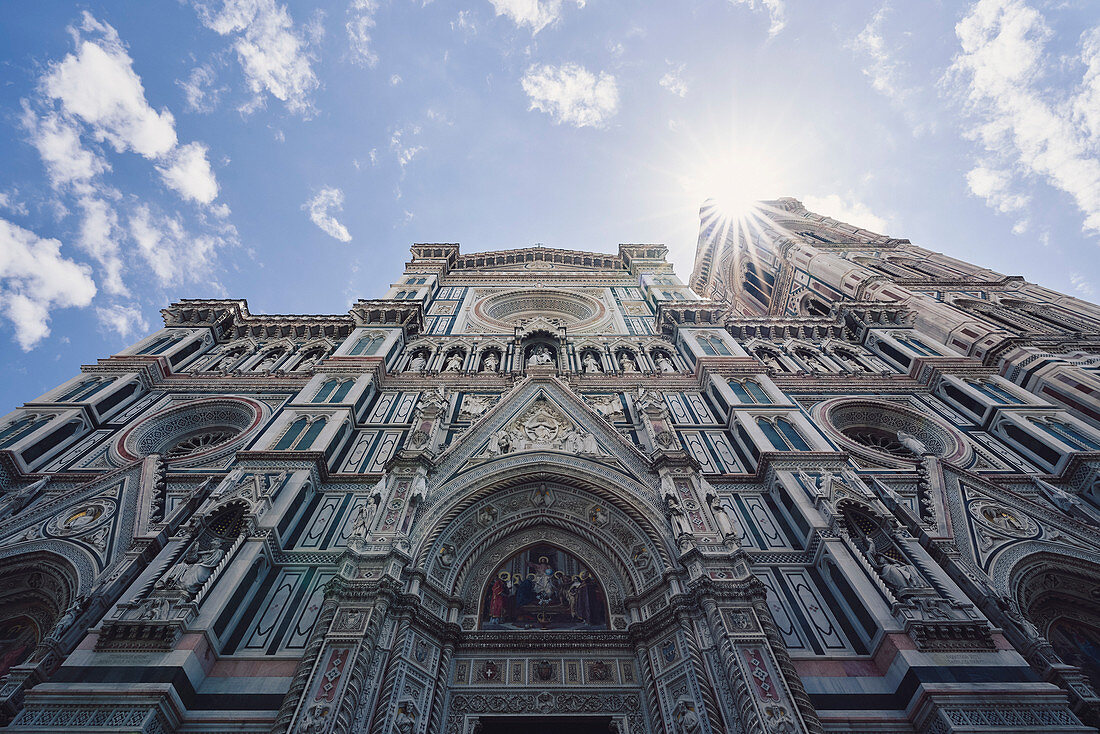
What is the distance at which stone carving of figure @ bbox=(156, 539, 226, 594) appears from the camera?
25.2 ft

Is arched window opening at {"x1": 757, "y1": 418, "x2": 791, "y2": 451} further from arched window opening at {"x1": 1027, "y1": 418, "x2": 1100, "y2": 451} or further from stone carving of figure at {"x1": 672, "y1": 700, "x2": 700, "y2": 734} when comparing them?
arched window opening at {"x1": 1027, "y1": 418, "x2": 1100, "y2": 451}

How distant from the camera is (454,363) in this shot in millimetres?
16359

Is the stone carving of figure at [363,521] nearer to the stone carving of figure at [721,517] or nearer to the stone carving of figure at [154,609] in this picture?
the stone carving of figure at [154,609]

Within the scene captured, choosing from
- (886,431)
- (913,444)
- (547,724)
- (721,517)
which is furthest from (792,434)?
(547,724)

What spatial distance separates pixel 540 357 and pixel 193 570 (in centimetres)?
989

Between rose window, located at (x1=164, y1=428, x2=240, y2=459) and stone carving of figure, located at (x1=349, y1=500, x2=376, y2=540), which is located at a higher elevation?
rose window, located at (x1=164, y1=428, x2=240, y2=459)

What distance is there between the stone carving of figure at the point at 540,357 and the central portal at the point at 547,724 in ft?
28.2

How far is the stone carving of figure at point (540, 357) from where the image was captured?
50.6 ft

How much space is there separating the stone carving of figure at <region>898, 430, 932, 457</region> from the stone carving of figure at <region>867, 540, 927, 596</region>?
4.46 m

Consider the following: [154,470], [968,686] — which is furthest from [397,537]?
[968,686]

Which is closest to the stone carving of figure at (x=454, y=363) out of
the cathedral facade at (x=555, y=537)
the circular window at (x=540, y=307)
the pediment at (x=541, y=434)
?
the cathedral facade at (x=555, y=537)

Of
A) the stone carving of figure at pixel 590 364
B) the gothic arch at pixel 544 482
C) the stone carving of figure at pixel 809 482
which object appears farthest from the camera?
the stone carving of figure at pixel 590 364

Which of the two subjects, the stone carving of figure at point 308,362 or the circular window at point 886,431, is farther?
the stone carving of figure at point 308,362

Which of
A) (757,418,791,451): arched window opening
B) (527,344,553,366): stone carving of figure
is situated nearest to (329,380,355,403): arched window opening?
(527,344,553,366): stone carving of figure
